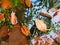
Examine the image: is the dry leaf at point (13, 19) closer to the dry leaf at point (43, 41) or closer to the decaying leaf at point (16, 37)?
the decaying leaf at point (16, 37)

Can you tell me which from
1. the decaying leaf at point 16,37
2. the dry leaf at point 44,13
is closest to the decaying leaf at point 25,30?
the decaying leaf at point 16,37

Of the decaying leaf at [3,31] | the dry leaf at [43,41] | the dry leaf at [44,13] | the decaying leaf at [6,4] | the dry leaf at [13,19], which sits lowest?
the dry leaf at [43,41]

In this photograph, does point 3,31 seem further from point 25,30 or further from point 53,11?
point 53,11

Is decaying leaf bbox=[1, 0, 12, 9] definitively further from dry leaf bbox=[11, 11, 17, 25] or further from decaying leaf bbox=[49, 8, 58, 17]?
decaying leaf bbox=[49, 8, 58, 17]

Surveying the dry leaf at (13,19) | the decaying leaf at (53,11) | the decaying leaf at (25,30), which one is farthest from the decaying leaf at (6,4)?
the decaying leaf at (53,11)

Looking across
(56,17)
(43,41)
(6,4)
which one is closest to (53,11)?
(56,17)

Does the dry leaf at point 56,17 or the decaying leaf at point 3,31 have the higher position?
the dry leaf at point 56,17

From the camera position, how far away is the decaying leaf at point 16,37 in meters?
1.08

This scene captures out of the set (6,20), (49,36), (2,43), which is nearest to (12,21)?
(6,20)

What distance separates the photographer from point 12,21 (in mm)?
1092

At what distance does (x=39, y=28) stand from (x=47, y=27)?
0.05 metres

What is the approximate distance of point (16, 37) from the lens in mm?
1083

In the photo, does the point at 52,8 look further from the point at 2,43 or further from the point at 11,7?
the point at 2,43

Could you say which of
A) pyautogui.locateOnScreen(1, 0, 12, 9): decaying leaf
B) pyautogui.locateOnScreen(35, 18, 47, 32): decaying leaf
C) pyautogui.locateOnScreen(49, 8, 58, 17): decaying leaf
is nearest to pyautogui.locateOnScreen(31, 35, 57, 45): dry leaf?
pyautogui.locateOnScreen(35, 18, 47, 32): decaying leaf
